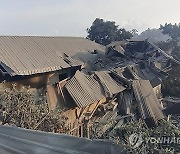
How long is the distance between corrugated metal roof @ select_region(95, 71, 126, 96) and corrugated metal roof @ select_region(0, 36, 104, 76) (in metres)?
1.34

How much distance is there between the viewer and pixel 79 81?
8742 millimetres

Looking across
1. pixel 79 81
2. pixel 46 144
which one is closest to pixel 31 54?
pixel 79 81

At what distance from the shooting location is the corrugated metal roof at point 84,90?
8117mm

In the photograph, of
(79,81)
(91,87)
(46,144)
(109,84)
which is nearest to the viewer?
(46,144)

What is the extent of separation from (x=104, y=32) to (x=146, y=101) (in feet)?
39.9

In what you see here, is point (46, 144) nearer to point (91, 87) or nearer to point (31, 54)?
point (91, 87)

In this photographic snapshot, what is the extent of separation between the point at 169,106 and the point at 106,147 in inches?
311

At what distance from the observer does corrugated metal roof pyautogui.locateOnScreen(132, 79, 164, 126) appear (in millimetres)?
9008

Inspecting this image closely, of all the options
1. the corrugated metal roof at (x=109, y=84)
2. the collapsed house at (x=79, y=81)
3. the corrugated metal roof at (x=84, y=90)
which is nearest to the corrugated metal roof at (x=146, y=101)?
the collapsed house at (x=79, y=81)

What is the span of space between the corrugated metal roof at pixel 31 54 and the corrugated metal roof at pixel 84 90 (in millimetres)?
963

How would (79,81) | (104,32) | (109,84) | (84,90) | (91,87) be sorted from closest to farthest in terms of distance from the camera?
1. (84,90)
2. (79,81)
3. (91,87)
4. (109,84)
5. (104,32)

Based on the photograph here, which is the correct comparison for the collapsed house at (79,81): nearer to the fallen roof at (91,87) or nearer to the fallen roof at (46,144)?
the fallen roof at (91,87)

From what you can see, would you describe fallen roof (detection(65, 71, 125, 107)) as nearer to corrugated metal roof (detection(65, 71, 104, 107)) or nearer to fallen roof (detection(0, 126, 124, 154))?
corrugated metal roof (detection(65, 71, 104, 107))

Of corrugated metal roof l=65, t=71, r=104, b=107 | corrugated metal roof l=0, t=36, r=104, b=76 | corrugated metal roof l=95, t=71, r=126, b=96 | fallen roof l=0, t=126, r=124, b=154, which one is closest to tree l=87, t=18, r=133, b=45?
corrugated metal roof l=0, t=36, r=104, b=76
